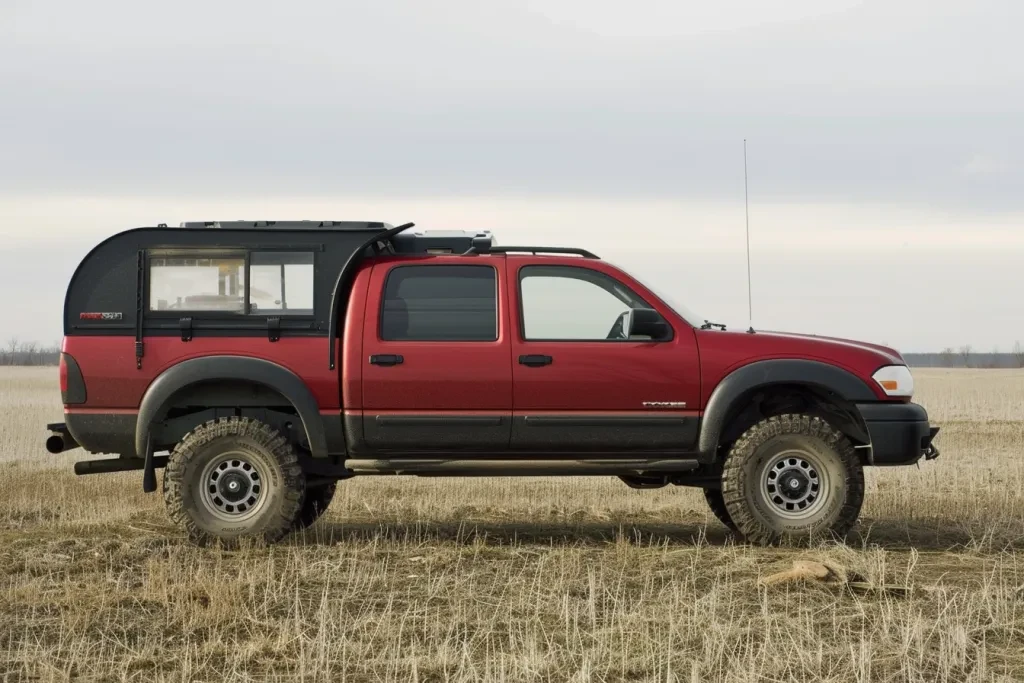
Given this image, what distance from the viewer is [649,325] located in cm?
847

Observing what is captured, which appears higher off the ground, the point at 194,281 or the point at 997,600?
the point at 194,281

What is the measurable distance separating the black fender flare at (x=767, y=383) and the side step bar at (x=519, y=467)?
0.29 m

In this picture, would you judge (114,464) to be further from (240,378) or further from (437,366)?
(437,366)

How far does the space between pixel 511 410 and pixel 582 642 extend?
10.0 feet

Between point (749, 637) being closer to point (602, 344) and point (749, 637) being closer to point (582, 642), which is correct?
point (582, 642)

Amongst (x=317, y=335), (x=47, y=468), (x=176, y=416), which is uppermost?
(x=317, y=335)

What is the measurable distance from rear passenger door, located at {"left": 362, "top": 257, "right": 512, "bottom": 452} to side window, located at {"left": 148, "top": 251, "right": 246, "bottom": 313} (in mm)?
983

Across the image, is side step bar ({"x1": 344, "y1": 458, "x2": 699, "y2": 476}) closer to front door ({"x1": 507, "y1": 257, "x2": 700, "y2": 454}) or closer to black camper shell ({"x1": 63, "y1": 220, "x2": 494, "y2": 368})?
front door ({"x1": 507, "y1": 257, "x2": 700, "y2": 454})

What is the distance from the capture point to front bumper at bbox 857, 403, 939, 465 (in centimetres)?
866

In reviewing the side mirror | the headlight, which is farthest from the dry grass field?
the side mirror

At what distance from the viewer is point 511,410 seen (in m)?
8.57

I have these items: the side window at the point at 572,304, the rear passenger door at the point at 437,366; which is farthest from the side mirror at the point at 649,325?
the rear passenger door at the point at 437,366

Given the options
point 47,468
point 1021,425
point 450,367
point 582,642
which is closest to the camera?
point 582,642

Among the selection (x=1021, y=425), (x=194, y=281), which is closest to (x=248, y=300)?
(x=194, y=281)
